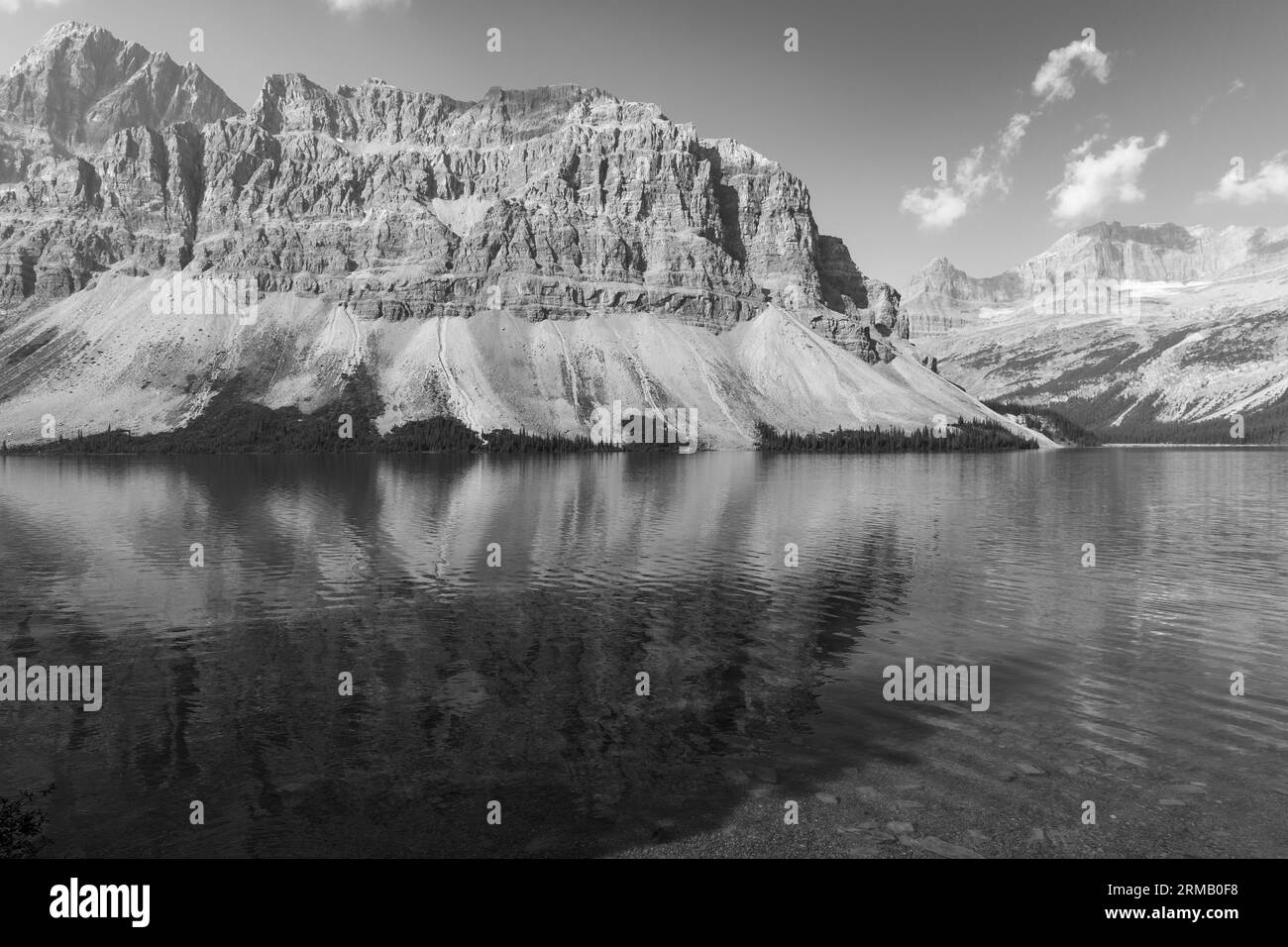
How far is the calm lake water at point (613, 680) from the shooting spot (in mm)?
24203

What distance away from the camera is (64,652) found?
41.1 metres

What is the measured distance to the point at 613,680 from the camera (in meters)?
37.0

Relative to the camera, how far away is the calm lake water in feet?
79.4

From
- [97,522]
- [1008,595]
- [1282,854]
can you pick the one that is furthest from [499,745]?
[97,522]

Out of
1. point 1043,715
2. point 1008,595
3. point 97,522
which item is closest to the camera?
point 1043,715

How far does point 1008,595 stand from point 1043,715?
23.8m
